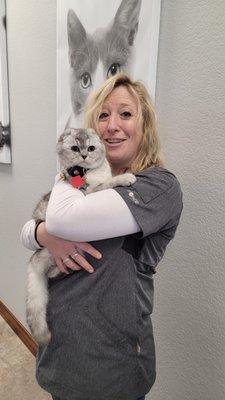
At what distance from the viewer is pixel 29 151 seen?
1.64 metres

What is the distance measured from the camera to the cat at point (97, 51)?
3.35 ft

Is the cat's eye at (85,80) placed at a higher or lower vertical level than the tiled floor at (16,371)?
higher

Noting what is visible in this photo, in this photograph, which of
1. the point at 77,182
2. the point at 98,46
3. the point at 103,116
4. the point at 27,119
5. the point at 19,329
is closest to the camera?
the point at 77,182

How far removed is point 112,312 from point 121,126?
46 centimetres

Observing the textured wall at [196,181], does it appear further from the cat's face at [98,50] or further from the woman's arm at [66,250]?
the woman's arm at [66,250]

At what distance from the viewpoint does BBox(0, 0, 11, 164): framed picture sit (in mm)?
1635

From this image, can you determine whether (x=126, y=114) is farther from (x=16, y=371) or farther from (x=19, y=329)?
(x=19, y=329)

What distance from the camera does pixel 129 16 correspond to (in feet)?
3.32

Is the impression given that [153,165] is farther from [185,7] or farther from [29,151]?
[29,151]

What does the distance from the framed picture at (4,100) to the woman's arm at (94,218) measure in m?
1.25

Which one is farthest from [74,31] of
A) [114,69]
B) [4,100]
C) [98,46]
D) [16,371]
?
[16,371]

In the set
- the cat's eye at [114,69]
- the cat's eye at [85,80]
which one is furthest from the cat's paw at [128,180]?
the cat's eye at [85,80]

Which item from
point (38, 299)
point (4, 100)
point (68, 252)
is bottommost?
point (38, 299)

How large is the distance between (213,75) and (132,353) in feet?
2.37
